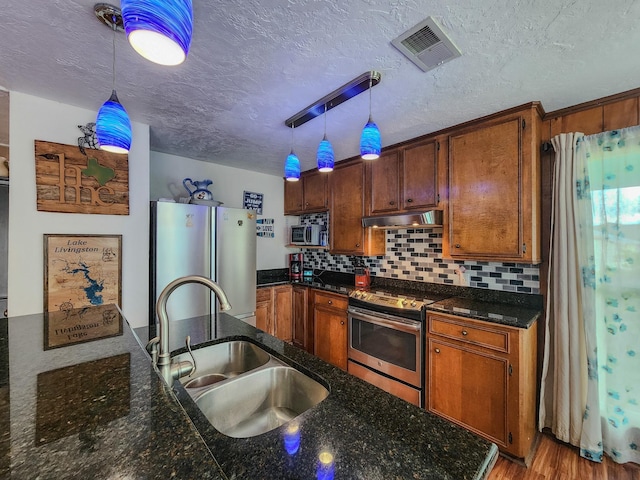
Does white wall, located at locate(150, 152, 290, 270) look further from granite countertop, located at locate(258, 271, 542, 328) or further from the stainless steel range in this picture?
the stainless steel range

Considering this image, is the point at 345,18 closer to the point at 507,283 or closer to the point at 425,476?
the point at 425,476

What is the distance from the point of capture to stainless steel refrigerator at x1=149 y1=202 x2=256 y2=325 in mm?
2254

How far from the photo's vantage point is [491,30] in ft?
3.88

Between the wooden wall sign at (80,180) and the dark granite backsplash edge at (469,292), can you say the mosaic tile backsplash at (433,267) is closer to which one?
the dark granite backsplash edge at (469,292)

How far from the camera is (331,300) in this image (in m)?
2.86

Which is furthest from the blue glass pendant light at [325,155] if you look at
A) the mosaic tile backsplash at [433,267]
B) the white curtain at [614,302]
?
the white curtain at [614,302]

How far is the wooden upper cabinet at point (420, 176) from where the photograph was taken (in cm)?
232

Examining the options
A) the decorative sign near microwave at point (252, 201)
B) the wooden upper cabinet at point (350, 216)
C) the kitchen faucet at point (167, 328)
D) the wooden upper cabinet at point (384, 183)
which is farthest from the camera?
the decorative sign near microwave at point (252, 201)

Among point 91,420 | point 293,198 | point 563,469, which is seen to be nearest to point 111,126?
point 91,420

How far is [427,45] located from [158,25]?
114 cm

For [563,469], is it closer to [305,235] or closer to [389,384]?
[389,384]

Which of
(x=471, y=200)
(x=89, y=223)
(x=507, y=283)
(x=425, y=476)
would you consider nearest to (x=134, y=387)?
(x=425, y=476)

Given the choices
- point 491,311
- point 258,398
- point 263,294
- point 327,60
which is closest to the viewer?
point 258,398

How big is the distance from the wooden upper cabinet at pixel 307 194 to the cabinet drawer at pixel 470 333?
1821mm
